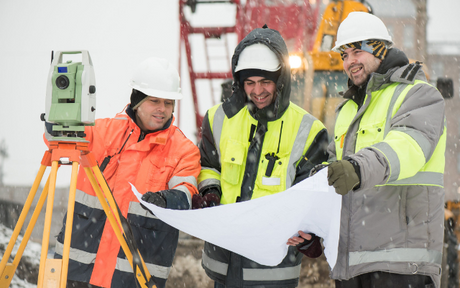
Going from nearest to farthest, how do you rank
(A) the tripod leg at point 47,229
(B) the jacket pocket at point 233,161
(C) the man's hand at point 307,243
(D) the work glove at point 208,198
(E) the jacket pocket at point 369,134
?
(A) the tripod leg at point 47,229
(E) the jacket pocket at point 369,134
(C) the man's hand at point 307,243
(D) the work glove at point 208,198
(B) the jacket pocket at point 233,161

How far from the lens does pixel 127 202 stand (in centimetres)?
229

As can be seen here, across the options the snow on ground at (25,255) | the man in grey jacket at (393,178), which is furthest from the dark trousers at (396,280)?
the snow on ground at (25,255)

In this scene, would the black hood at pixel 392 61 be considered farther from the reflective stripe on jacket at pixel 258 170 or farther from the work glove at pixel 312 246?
the work glove at pixel 312 246

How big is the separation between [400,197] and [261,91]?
1.04m

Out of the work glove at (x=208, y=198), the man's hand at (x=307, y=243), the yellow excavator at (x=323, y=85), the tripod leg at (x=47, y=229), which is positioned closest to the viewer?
the tripod leg at (x=47, y=229)

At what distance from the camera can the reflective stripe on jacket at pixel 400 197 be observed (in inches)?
72.7

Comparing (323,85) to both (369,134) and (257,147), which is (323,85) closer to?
(257,147)

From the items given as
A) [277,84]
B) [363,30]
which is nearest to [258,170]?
[277,84]

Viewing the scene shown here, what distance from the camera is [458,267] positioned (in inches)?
223

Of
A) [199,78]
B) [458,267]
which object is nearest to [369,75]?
[458,267]

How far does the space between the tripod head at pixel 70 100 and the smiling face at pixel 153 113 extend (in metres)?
0.59

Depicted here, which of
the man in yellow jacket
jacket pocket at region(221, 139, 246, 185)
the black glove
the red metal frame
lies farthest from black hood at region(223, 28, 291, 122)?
the red metal frame

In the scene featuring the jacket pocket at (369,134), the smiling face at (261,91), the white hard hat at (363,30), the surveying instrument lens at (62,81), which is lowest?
the jacket pocket at (369,134)

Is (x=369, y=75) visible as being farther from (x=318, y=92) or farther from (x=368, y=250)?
(x=318, y=92)
